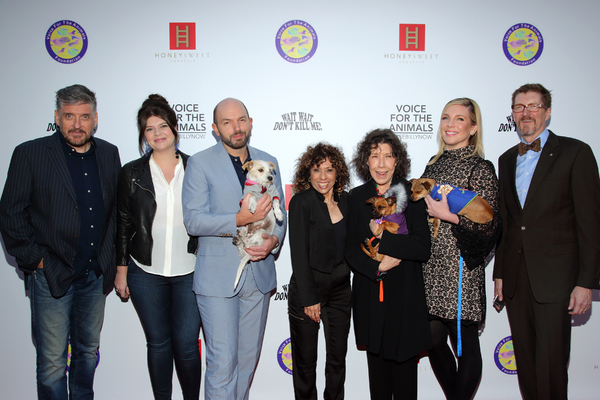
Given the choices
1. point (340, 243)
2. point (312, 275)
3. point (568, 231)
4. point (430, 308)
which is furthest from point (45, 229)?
point (568, 231)

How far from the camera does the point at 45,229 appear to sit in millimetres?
2180

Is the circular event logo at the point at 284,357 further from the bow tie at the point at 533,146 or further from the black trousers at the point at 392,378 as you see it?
the bow tie at the point at 533,146

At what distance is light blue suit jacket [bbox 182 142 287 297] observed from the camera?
6.72ft

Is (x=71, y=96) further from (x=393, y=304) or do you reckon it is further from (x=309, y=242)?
(x=393, y=304)

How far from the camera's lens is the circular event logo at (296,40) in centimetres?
290

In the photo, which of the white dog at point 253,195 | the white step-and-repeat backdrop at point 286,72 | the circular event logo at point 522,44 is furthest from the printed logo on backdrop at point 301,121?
the circular event logo at point 522,44

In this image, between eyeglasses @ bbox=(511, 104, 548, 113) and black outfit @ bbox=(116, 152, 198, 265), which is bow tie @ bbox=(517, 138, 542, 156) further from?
black outfit @ bbox=(116, 152, 198, 265)

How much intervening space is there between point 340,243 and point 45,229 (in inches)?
76.3

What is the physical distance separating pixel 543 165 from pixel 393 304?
4.38ft

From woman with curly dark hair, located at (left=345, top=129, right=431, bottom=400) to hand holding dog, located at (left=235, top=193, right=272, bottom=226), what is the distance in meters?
0.57

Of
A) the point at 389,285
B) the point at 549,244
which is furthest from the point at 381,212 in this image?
the point at 549,244

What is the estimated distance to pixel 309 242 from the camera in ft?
6.89

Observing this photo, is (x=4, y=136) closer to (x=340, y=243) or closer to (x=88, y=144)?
(x=88, y=144)

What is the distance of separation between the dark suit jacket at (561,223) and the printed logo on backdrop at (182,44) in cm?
277
